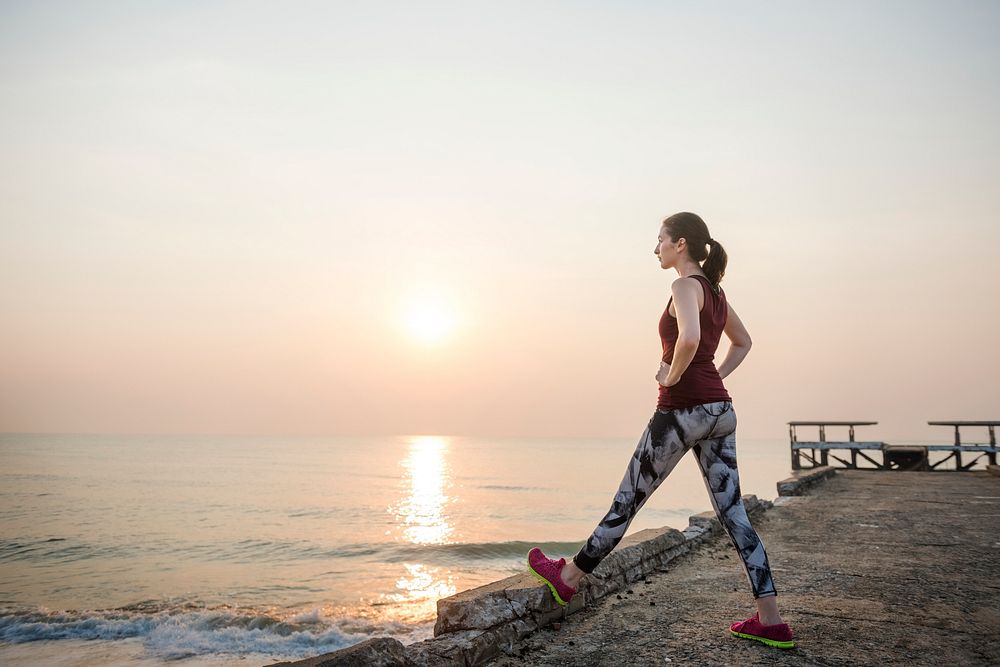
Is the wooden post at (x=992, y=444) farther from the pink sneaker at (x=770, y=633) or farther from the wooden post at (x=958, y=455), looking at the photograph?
the pink sneaker at (x=770, y=633)

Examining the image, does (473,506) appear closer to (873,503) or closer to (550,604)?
(873,503)

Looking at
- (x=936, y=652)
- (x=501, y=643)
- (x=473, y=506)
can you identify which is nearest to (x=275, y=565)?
(x=501, y=643)

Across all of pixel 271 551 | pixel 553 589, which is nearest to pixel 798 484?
pixel 553 589

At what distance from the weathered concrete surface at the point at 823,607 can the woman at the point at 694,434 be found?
25 cm

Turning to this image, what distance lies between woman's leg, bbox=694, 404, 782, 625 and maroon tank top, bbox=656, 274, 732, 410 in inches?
6.1

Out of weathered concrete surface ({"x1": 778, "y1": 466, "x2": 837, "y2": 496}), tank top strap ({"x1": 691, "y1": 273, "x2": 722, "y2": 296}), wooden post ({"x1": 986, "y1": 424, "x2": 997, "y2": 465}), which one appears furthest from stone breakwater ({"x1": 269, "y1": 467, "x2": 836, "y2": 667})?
wooden post ({"x1": 986, "y1": 424, "x2": 997, "y2": 465})

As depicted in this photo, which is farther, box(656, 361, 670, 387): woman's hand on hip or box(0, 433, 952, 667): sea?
box(0, 433, 952, 667): sea

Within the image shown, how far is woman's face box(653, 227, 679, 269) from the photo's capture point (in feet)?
9.87

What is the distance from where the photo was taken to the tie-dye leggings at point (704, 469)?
2756 mm

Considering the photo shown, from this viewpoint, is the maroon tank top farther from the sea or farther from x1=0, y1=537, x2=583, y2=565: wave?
x1=0, y1=537, x2=583, y2=565: wave

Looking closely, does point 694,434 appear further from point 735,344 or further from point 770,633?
point 770,633

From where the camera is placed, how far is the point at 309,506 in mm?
30359

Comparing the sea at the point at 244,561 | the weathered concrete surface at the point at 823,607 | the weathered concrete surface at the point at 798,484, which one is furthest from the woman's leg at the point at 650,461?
the weathered concrete surface at the point at 798,484

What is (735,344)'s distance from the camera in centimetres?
328
